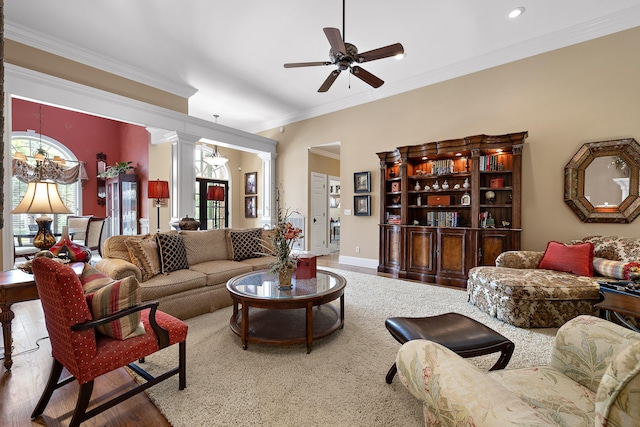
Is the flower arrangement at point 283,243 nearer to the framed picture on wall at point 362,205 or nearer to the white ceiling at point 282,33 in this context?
the white ceiling at point 282,33

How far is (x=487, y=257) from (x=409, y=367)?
3.82 m

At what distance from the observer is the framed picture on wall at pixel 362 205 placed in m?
6.03

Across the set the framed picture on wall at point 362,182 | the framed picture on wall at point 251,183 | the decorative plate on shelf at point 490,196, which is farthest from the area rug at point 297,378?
the framed picture on wall at point 251,183

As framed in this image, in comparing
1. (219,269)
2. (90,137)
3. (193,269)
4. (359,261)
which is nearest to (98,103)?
(193,269)

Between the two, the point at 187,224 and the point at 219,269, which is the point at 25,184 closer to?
the point at 187,224

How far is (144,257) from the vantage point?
3135mm

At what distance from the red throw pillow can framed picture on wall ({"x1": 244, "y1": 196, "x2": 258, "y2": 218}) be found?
22.6 ft

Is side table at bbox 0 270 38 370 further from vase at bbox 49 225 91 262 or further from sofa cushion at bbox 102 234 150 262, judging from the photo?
sofa cushion at bbox 102 234 150 262

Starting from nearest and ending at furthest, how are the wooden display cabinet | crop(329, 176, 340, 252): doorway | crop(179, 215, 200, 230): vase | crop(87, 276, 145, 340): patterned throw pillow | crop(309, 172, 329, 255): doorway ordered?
1. crop(87, 276, 145, 340): patterned throw pillow
2. the wooden display cabinet
3. crop(179, 215, 200, 230): vase
4. crop(309, 172, 329, 255): doorway
5. crop(329, 176, 340, 252): doorway

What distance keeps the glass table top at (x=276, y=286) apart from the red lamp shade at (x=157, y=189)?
265 cm

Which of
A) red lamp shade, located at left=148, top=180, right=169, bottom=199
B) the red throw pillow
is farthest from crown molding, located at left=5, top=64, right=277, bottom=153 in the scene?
the red throw pillow

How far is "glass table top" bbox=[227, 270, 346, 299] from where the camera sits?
2.55m

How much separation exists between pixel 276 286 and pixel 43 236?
2.07 meters

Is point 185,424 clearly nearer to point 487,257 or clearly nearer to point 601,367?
point 601,367
